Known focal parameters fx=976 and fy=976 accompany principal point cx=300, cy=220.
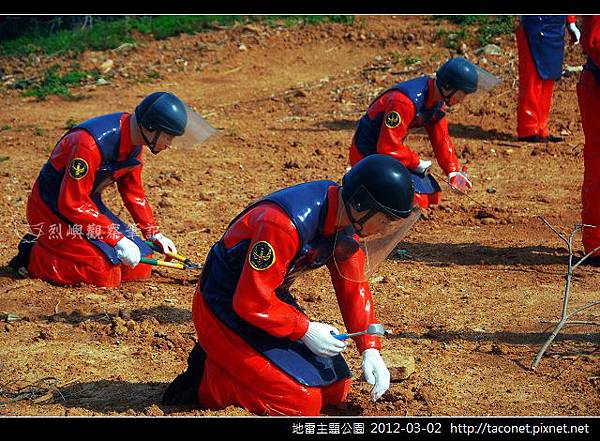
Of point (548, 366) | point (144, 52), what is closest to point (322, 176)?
point (548, 366)

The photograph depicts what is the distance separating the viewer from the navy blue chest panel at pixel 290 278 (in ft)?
14.2

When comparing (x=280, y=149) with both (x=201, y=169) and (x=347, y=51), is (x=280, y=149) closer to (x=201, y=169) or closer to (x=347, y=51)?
(x=201, y=169)

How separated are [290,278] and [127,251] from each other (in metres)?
2.13

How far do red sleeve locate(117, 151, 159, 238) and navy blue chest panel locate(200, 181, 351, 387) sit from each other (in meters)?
2.28

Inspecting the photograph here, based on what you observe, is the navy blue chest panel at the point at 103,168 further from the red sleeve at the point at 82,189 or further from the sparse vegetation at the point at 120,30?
the sparse vegetation at the point at 120,30

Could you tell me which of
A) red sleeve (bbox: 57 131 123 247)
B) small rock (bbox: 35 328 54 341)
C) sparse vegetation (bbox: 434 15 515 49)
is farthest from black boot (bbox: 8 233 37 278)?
sparse vegetation (bbox: 434 15 515 49)

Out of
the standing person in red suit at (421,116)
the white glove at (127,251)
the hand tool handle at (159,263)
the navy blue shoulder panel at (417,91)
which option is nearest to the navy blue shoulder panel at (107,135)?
the white glove at (127,251)

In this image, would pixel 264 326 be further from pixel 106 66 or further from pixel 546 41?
pixel 106 66

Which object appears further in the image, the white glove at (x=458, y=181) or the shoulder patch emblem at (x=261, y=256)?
the white glove at (x=458, y=181)

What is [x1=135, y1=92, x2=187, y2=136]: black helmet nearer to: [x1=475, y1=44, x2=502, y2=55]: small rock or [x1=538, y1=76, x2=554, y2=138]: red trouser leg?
[x1=538, y1=76, x2=554, y2=138]: red trouser leg

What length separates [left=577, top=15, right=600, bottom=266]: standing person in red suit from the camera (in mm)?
6613

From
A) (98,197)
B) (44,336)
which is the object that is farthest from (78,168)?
(44,336)

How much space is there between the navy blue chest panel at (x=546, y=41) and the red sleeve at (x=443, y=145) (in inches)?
→ 117

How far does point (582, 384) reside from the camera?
201 inches
